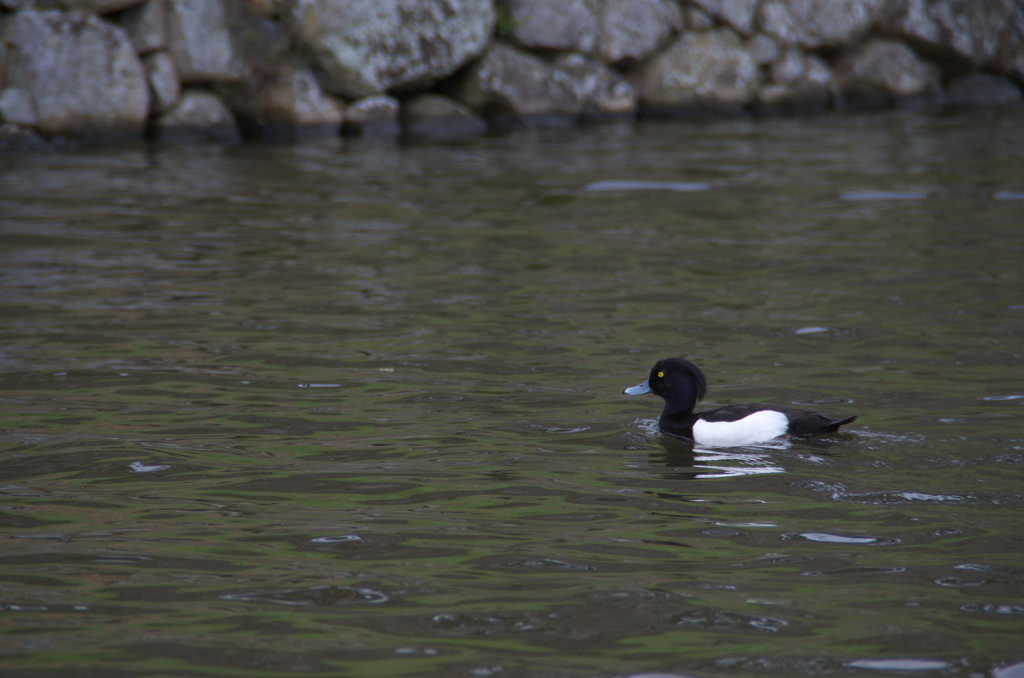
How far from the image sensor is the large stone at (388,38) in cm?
1370

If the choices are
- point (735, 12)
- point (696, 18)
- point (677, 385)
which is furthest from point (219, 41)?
point (677, 385)

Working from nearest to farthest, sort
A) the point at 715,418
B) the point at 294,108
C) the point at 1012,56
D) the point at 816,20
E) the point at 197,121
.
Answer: the point at 715,418 < the point at 197,121 < the point at 294,108 < the point at 816,20 < the point at 1012,56

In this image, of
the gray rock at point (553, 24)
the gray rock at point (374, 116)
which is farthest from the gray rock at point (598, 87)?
the gray rock at point (374, 116)

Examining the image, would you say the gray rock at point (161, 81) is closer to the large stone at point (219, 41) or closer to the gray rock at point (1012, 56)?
the large stone at point (219, 41)

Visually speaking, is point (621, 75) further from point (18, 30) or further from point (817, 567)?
point (817, 567)

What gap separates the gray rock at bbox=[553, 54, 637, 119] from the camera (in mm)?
15367

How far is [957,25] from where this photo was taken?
57.0ft

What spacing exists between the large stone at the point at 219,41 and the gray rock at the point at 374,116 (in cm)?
131

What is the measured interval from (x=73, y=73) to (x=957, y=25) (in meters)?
12.6

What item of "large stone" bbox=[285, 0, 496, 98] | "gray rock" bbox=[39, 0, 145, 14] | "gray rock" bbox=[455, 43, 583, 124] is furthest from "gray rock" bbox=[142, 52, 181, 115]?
"gray rock" bbox=[455, 43, 583, 124]

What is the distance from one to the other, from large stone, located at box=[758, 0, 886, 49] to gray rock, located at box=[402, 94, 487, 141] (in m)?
4.69

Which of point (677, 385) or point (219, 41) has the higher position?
point (219, 41)

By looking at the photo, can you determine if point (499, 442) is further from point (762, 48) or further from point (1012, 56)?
point (1012, 56)

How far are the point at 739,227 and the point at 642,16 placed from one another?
7261 millimetres
